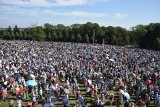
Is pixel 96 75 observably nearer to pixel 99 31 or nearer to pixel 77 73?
pixel 77 73

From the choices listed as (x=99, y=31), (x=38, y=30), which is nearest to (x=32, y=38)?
(x=38, y=30)

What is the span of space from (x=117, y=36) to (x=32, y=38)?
3212 centimetres

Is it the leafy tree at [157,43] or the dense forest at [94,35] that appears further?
the dense forest at [94,35]

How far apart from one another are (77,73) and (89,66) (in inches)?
125

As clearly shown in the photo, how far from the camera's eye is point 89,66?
110 ft

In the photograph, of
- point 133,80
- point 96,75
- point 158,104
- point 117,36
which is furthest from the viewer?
point 117,36

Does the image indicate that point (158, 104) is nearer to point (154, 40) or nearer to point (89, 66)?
point (89, 66)

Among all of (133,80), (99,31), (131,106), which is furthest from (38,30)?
(131,106)

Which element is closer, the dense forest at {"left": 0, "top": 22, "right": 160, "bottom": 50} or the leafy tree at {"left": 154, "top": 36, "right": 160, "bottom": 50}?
the leafy tree at {"left": 154, "top": 36, "right": 160, "bottom": 50}

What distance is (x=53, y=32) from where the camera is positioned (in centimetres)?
11562

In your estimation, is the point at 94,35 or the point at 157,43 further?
the point at 94,35

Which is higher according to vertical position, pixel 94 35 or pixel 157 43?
pixel 94 35

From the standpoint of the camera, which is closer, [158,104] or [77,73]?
[158,104]

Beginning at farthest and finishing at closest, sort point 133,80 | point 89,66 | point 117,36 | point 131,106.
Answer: point 117,36
point 89,66
point 133,80
point 131,106
